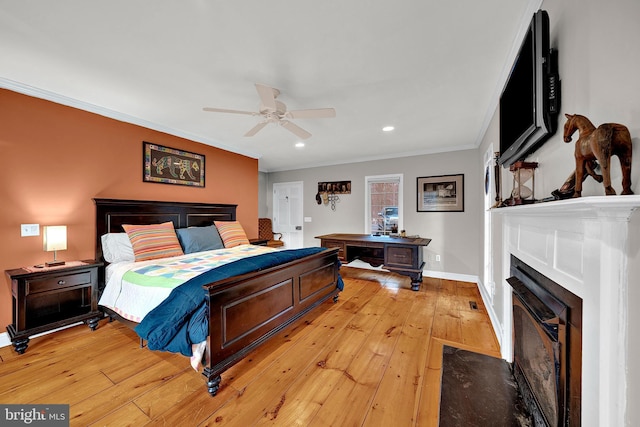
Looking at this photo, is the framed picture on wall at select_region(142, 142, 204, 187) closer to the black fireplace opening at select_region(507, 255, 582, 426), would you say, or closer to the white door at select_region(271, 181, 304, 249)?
the white door at select_region(271, 181, 304, 249)

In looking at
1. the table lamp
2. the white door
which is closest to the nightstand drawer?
the table lamp

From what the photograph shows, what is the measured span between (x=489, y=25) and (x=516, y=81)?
421 millimetres

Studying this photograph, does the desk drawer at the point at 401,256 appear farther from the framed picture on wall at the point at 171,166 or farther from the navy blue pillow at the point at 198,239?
the framed picture on wall at the point at 171,166

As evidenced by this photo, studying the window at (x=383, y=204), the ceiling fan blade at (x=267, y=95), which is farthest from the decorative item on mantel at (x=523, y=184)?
the window at (x=383, y=204)

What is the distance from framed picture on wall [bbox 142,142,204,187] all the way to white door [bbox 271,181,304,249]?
2.60m

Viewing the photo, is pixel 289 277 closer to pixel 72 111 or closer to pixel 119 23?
pixel 119 23

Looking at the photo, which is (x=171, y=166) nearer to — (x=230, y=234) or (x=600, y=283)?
(x=230, y=234)

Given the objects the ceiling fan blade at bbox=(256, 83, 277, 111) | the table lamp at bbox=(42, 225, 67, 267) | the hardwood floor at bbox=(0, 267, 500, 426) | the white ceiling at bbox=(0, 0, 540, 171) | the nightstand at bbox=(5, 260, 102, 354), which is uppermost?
the white ceiling at bbox=(0, 0, 540, 171)

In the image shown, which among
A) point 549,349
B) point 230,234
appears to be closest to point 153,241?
point 230,234

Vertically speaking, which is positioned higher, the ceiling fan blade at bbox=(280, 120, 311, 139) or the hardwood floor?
the ceiling fan blade at bbox=(280, 120, 311, 139)

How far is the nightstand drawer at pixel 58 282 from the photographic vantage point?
2.24 metres

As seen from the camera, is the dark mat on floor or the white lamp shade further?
the white lamp shade

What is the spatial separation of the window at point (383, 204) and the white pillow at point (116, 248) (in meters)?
4.09

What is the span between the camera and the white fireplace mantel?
2.37 feet
